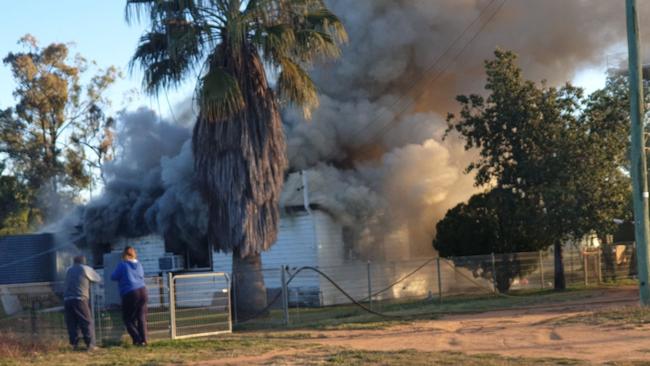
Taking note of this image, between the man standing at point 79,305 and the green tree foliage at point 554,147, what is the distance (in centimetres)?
1288

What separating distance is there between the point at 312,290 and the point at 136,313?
10473mm

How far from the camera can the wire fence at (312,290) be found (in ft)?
47.1

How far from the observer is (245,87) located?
17719mm

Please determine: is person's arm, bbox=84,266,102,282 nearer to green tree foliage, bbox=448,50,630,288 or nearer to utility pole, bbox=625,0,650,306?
utility pole, bbox=625,0,650,306

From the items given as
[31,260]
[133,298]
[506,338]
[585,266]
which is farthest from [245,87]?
[31,260]

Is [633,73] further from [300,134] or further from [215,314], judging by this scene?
[300,134]

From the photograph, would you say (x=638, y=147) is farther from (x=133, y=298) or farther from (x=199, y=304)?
(x=133, y=298)

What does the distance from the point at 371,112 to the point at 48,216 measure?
25808 millimetres

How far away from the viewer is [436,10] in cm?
2750

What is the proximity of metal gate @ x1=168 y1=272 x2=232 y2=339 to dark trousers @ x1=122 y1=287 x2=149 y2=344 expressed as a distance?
1.08 meters

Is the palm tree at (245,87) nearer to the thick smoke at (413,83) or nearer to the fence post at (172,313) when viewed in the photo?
the fence post at (172,313)

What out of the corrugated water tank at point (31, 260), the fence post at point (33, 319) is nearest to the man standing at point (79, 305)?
the fence post at point (33, 319)

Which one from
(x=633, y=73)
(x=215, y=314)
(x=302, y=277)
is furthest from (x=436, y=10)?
(x=215, y=314)

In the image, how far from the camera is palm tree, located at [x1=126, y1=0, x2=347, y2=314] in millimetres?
17172
